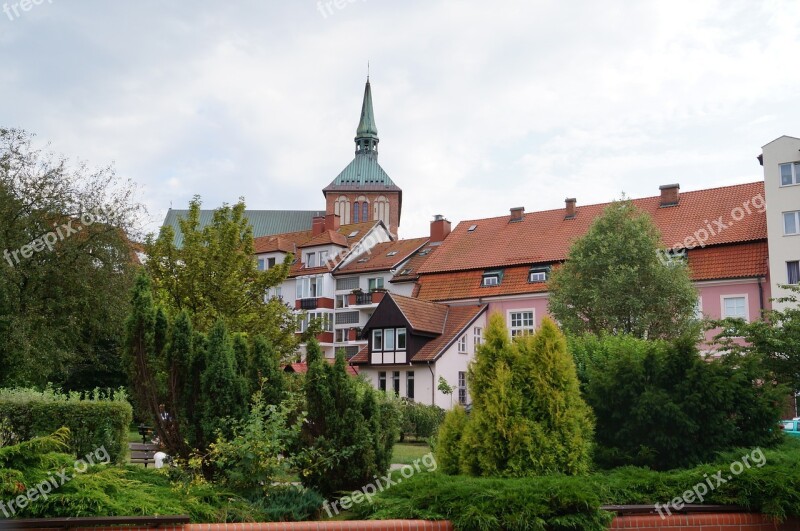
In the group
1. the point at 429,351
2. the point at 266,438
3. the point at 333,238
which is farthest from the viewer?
the point at 333,238

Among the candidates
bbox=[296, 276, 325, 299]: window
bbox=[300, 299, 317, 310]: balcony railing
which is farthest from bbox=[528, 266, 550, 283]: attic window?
bbox=[300, 299, 317, 310]: balcony railing

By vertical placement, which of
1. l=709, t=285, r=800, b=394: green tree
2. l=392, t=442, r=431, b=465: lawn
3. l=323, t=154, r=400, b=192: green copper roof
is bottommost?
l=392, t=442, r=431, b=465: lawn

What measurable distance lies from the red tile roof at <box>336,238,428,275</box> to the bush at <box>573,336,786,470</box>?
1743 inches

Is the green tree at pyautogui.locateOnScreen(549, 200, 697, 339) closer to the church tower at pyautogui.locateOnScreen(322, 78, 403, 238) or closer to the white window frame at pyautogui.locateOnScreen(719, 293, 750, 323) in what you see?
the white window frame at pyautogui.locateOnScreen(719, 293, 750, 323)

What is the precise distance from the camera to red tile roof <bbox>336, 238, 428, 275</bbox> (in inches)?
2247

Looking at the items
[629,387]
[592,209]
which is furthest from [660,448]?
[592,209]

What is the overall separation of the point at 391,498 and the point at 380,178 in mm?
92064

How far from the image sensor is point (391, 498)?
366 inches

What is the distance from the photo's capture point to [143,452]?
1703cm

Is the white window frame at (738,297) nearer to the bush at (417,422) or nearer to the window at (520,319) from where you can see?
the window at (520,319)

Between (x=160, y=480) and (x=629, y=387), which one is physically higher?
(x=629, y=387)

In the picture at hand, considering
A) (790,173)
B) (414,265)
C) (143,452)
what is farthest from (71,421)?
(414,265)

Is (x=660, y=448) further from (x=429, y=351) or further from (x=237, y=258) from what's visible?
(x=429, y=351)

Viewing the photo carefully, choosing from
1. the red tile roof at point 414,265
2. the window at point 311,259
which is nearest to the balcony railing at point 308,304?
the window at point 311,259
